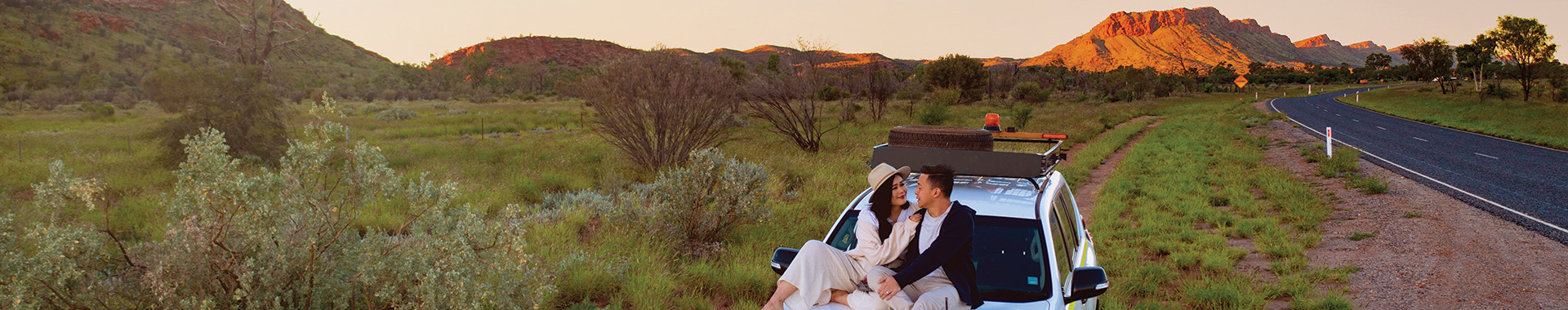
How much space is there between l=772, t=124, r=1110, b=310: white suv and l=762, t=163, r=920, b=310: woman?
0.95 ft

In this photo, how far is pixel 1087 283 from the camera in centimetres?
327


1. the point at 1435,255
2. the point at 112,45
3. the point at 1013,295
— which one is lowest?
the point at 1435,255

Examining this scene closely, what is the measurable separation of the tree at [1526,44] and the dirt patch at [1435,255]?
117 ft

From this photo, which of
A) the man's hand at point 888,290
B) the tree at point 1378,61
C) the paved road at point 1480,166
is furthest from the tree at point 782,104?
the tree at point 1378,61

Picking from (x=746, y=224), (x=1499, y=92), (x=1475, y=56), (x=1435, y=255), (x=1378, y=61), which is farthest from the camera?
(x=1378, y=61)

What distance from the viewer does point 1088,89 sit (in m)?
65.4

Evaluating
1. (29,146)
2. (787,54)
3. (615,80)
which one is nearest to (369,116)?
(29,146)

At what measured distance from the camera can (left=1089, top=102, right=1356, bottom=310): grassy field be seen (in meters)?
5.55

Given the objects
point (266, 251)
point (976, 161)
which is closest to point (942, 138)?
point (976, 161)

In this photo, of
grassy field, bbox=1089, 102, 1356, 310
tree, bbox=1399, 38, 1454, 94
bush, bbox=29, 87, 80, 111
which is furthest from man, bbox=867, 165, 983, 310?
tree, bbox=1399, 38, 1454, 94

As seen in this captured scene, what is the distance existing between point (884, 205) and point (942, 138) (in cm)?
164

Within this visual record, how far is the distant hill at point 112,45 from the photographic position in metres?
41.6

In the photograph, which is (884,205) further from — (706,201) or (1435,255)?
(1435,255)

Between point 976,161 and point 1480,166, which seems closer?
point 976,161
